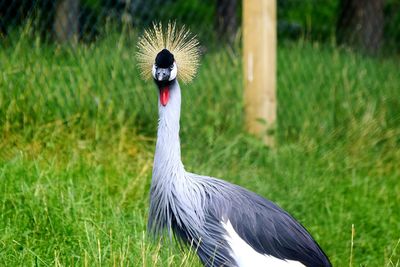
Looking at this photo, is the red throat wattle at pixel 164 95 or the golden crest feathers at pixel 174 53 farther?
the golden crest feathers at pixel 174 53

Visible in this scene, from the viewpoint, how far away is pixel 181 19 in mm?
7363

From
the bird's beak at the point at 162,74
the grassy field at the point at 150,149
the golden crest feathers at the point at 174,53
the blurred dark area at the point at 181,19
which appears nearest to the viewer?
the bird's beak at the point at 162,74

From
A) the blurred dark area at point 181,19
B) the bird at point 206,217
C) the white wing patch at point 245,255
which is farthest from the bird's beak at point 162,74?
the blurred dark area at point 181,19

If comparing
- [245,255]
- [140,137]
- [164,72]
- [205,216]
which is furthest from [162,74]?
[140,137]

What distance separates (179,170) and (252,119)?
6.71 ft

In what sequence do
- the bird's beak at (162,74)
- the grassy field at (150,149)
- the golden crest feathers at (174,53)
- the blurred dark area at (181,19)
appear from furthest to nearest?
the blurred dark area at (181,19)
the grassy field at (150,149)
the golden crest feathers at (174,53)
the bird's beak at (162,74)

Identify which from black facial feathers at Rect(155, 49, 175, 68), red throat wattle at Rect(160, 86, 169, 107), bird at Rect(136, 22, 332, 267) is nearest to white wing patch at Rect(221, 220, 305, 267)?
bird at Rect(136, 22, 332, 267)

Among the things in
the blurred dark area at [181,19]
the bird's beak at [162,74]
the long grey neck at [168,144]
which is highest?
the blurred dark area at [181,19]

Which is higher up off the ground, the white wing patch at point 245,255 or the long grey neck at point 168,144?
the long grey neck at point 168,144

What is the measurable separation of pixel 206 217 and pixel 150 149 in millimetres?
1700

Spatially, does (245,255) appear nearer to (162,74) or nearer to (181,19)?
(162,74)

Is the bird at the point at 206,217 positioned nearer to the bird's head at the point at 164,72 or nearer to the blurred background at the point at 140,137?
the bird's head at the point at 164,72

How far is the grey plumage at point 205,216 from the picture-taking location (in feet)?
12.5

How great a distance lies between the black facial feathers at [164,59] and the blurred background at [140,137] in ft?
2.32
